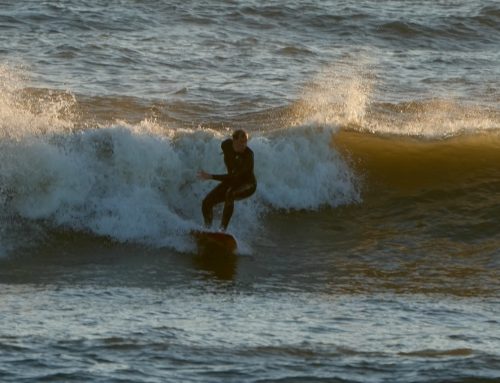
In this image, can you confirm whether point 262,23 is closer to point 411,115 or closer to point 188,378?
point 411,115

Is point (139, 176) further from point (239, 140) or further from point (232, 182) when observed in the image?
point (239, 140)

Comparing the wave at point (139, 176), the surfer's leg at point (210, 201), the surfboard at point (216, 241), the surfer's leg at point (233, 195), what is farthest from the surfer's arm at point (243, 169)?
the wave at point (139, 176)

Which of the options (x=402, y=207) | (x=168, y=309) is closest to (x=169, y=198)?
(x=402, y=207)

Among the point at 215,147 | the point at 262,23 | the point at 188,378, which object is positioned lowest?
the point at 188,378

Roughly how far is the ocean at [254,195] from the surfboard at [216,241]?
135 mm

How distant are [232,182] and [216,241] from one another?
680mm

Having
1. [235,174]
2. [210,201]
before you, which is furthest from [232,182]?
[210,201]

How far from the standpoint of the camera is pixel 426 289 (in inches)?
524

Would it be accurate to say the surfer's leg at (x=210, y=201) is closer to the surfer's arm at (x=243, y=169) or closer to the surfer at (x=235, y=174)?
the surfer at (x=235, y=174)

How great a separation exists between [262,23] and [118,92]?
23.3ft

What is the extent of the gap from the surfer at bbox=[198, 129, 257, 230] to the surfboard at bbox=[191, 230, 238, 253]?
0.47 ft

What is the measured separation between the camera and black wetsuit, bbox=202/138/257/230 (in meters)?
14.1

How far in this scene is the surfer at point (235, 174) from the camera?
14.1 m

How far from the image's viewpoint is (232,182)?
1420 centimetres
